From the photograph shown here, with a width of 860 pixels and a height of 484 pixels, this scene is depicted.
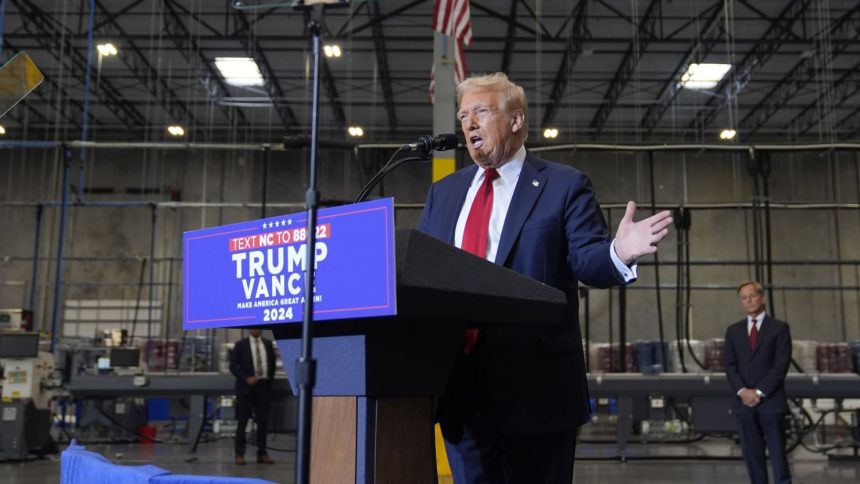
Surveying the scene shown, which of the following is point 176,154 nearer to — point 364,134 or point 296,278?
point 364,134

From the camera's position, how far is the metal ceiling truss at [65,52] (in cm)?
1466

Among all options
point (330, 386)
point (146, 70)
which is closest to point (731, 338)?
point (330, 386)

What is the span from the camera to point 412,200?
20547 millimetres

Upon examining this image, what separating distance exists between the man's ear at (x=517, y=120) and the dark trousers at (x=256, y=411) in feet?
25.7

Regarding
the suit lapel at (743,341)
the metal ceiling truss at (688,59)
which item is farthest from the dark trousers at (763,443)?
the metal ceiling truss at (688,59)

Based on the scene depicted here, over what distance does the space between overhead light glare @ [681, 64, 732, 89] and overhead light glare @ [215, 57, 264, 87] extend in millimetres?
8334

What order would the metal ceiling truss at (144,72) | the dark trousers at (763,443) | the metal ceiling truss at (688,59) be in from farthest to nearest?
the metal ceiling truss at (144,72) < the metal ceiling truss at (688,59) < the dark trousers at (763,443)

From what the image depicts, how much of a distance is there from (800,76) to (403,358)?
17629 mm

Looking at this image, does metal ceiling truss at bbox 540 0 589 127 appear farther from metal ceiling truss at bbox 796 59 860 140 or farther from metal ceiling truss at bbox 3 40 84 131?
metal ceiling truss at bbox 3 40 84 131

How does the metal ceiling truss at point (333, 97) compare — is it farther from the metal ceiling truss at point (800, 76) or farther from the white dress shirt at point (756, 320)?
the white dress shirt at point (756, 320)

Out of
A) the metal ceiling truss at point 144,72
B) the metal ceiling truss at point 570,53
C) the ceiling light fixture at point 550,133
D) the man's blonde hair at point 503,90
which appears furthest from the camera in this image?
the ceiling light fixture at point 550,133

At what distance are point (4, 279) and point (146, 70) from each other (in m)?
6.50

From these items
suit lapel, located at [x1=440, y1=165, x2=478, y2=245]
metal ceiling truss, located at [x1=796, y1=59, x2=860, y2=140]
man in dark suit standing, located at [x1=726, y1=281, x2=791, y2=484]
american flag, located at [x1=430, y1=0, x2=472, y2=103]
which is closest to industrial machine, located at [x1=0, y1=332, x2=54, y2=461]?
american flag, located at [x1=430, y1=0, x2=472, y2=103]

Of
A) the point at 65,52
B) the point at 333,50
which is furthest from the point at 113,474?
the point at 65,52
